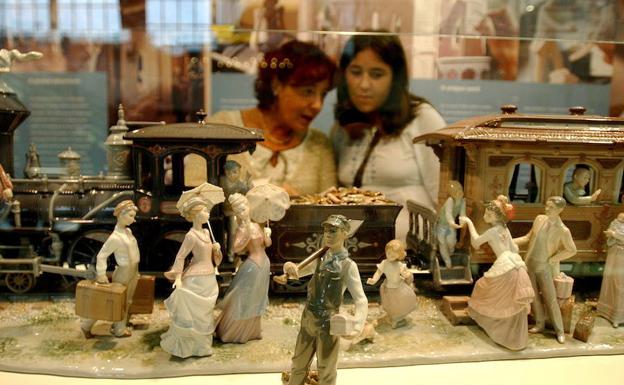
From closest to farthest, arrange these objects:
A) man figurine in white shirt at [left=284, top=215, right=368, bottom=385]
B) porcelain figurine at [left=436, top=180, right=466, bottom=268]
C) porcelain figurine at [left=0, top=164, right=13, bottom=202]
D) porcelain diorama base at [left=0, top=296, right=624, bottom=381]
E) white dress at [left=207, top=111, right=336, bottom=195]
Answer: man figurine in white shirt at [left=284, top=215, right=368, bottom=385]
porcelain diorama base at [left=0, top=296, right=624, bottom=381]
porcelain figurine at [left=0, top=164, right=13, bottom=202]
porcelain figurine at [left=436, top=180, right=466, bottom=268]
white dress at [left=207, top=111, right=336, bottom=195]

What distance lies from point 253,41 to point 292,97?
953mm

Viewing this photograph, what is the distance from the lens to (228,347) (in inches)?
178

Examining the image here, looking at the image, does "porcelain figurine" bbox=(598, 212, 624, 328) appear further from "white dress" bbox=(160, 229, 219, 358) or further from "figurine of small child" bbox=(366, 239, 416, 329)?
"white dress" bbox=(160, 229, 219, 358)

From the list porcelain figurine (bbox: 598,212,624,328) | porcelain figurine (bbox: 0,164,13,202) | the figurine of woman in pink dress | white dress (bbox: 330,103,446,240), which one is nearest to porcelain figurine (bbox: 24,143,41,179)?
porcelain figurine (bbox: 0,164,13,202)

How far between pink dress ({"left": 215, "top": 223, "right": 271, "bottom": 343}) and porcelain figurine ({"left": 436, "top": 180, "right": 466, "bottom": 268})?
91.2 inches

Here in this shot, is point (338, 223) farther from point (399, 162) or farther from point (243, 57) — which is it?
point (243, 57)

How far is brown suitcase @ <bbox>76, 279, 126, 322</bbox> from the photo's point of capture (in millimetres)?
4406

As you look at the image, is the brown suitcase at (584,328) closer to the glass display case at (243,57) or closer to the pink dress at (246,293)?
the glass display case at (243,57)

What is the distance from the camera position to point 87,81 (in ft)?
22.5

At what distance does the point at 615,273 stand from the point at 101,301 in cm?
510

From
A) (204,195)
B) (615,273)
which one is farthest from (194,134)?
(615,273)

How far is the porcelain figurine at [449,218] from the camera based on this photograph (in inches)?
228

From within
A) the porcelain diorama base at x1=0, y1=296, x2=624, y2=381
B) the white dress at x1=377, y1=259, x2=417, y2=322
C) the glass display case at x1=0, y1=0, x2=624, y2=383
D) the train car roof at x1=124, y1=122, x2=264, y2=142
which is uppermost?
the glass display case at x1=0, y1=0, x2=624, y2=383

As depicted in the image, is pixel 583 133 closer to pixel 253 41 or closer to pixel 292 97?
pixel 292 97
